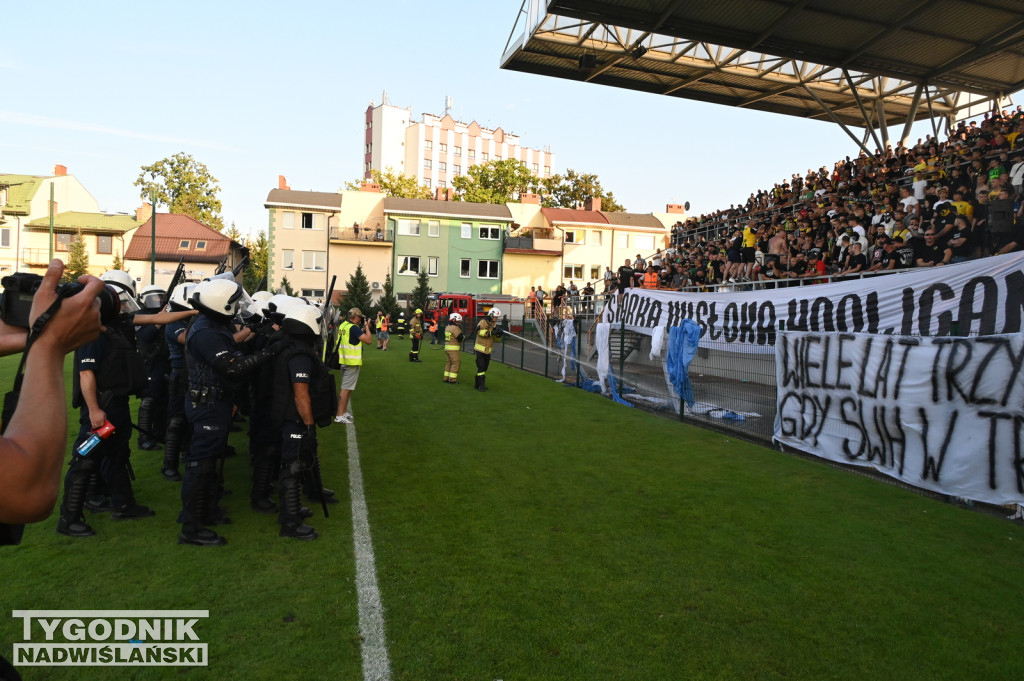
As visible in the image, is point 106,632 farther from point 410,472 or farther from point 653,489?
point 653,489

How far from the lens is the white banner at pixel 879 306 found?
7.27 metres

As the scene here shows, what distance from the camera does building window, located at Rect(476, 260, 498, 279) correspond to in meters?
51.1

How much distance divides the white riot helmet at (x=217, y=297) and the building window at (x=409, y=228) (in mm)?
44688

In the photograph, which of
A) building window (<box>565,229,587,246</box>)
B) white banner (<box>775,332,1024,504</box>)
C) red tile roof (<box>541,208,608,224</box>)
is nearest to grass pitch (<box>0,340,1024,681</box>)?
white banner (<box>775,332,1024,504</box>)

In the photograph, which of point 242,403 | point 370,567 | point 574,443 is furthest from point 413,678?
point 574,443

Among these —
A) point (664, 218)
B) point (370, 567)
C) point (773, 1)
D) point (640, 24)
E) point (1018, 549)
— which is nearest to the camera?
point (370, 567)

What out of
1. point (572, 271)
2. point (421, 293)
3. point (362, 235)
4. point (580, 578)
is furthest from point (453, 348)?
point (572, 271)

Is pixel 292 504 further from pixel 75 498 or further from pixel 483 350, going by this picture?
pixel 483 350

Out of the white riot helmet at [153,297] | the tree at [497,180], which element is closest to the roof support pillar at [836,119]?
the white riot helmet at [153,297]

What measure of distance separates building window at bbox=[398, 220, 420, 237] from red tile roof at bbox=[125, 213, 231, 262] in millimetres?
14220

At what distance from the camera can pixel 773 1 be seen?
49.1 ft

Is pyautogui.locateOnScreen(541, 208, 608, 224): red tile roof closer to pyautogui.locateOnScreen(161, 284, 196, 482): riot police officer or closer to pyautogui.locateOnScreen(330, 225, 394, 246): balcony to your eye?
pyautogui.locateOnScreen(330, 225, 394, 246): balcony

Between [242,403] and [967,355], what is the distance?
8.46 m

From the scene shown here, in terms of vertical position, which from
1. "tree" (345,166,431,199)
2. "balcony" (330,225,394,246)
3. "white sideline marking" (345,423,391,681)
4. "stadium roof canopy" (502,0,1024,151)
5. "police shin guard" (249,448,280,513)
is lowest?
"white sideline marking" (345,423,391,681)
